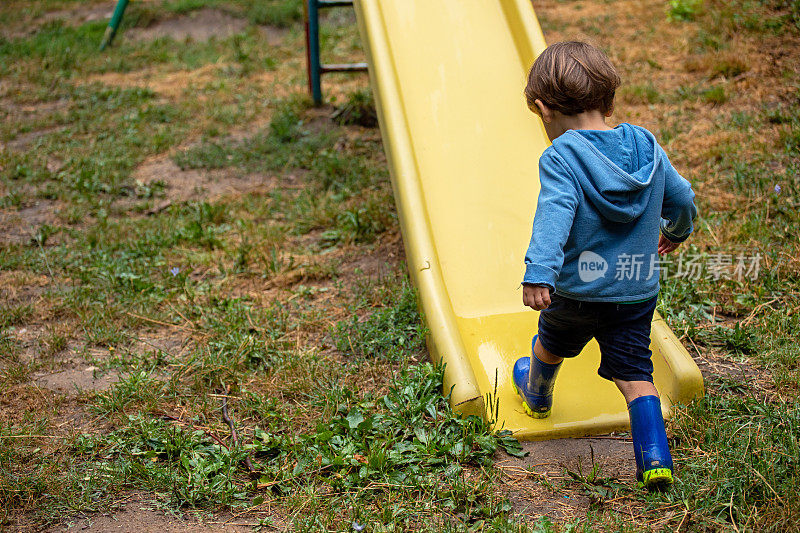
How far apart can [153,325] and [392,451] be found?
153 cm

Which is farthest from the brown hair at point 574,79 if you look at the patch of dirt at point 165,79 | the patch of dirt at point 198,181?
the patch of dirt at point 165,79

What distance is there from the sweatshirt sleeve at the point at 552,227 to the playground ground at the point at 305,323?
0.71 m

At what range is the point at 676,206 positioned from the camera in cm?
218

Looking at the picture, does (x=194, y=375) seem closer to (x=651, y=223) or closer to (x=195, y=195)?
(x=651, y=223)

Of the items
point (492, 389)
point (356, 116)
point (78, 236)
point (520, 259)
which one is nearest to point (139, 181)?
point (78, 236)

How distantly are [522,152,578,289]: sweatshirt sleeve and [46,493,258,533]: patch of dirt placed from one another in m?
1.14

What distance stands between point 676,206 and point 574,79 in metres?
0.51

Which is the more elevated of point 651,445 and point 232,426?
point 651,445

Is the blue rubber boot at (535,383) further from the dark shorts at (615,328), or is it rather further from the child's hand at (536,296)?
the child's hand at (536,296)

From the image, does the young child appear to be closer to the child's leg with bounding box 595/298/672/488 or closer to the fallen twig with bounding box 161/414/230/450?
the child's leg with bounding box 595/298/672/488

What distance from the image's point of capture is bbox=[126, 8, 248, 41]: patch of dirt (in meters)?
8.88

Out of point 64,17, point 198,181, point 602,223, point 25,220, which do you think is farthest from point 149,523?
point 64,17

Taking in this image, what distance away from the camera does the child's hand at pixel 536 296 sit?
1985 millimetres

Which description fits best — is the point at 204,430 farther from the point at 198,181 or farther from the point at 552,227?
the point at 198,181
